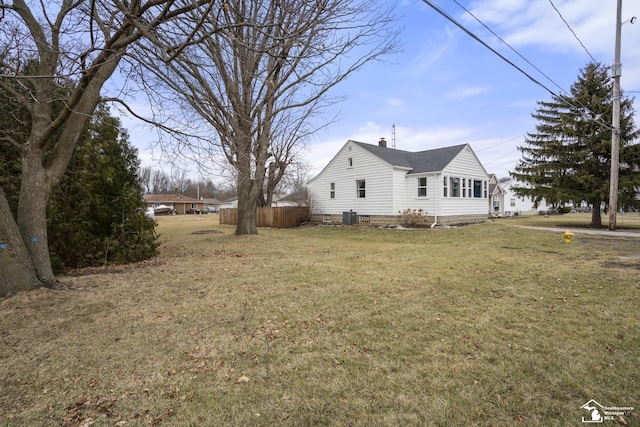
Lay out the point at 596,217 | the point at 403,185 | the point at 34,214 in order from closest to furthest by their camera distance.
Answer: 1. the point at 34,214
2. the point at 596,217
3. the point at 403,185

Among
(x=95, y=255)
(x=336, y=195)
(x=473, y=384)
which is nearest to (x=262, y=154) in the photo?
(x=95, y=255)

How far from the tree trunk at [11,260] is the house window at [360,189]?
1716 cm

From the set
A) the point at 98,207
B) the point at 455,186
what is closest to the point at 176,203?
the point at 455,186

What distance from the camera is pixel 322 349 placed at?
3402 millimetres

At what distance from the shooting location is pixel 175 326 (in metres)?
4.03

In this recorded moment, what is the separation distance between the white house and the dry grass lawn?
11.6m

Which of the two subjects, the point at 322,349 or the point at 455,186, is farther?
the point at 455,186

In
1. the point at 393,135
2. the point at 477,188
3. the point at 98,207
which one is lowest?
the point at 98,207

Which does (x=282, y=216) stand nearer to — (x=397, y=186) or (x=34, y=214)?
(x=397, y=186)

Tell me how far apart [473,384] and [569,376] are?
92 centimetres

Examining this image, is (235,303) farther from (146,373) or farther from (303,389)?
(303,389)

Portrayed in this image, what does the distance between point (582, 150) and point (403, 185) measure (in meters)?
10.5

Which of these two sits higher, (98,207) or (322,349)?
(98,207)

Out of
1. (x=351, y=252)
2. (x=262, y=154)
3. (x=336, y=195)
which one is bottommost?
(x=351, y=252)
